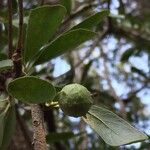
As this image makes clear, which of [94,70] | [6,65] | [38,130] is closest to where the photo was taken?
[38,130]

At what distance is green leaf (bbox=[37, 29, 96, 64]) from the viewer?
94cm

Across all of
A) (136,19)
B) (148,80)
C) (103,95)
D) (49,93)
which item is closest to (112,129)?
(49,93)

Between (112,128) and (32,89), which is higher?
(32,89)

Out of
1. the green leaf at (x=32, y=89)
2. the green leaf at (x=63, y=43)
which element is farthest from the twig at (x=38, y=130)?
the green leaf at (x=63, y=43)

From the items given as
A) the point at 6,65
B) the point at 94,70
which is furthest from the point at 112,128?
the point at 94,70

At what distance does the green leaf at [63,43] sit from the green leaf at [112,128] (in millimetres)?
140

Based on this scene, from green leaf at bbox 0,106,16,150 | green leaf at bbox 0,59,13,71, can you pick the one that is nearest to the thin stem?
green leaf at bbox 0,59,13,71

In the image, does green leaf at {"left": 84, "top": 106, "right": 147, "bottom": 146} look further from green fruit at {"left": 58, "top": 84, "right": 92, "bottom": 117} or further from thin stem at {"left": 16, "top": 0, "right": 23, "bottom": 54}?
thin stem at {"left": 16, "top": 0, "right": 23, "bottom": 54}

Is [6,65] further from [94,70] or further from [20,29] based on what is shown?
[94,70]

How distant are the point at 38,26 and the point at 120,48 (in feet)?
7.89

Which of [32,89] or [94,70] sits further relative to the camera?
[94,70]

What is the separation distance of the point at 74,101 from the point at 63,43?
0.46 feet

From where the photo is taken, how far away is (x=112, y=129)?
94 cm

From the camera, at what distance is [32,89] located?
84 cm
